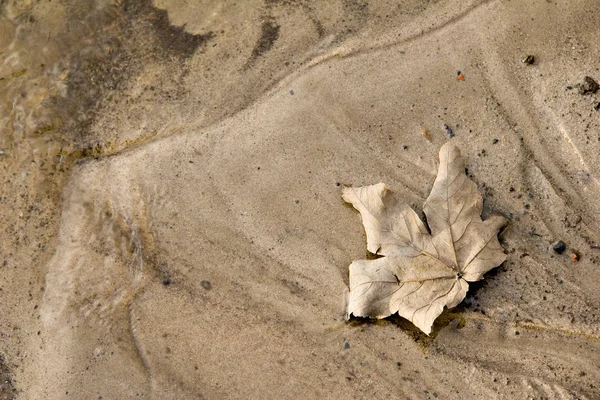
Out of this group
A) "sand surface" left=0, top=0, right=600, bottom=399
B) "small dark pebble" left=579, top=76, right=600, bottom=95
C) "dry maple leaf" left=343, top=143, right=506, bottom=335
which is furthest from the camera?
"small dark pebble" left=579, top=76, right=600, bottom=95

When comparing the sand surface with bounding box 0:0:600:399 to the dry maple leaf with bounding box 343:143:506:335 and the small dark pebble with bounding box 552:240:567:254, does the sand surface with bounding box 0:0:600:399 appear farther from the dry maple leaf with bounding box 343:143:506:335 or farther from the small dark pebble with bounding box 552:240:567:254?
the dry maple leaf with bounding box 343:143:506:335

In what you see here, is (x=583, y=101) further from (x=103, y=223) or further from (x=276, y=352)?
(x=103, y=223)

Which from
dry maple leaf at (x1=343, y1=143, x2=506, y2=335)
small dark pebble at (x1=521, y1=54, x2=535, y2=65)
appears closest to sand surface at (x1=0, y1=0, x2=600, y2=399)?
small dark pebble at (x1=521, y1=54, x2=535, y2=65)

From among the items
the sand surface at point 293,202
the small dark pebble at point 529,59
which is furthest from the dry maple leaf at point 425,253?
the small dark pebble at point 529,59

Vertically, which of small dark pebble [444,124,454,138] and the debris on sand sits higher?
small dark pebble [444,124,454,138]

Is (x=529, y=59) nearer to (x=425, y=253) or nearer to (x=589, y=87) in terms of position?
(x=589, y=87)

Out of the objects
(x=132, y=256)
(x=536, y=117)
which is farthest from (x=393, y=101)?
(x=132, y=256)
